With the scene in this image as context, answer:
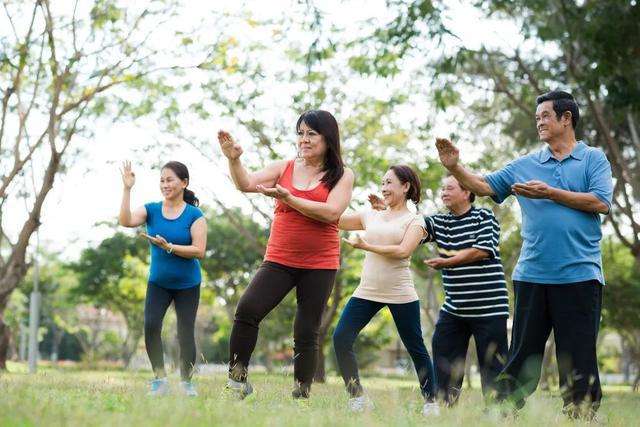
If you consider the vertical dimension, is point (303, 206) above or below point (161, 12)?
below

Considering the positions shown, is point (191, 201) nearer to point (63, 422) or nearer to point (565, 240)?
point (565, 240)

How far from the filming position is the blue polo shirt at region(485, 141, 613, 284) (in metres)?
5.62

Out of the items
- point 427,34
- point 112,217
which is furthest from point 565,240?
point 112,217

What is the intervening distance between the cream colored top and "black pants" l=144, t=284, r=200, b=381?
1601 millimetres

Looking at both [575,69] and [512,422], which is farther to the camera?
[575,69]

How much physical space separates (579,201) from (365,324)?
6.92 ft

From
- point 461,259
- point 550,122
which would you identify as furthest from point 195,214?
point 550,122

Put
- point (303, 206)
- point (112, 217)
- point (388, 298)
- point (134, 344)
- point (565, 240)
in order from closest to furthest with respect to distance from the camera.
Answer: point (565, 240), point (303, 206), point (388, 298), point (112, 217), point (134, 344)

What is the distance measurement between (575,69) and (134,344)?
37.0 m

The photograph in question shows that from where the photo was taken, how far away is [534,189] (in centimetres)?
542

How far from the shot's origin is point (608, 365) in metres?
72.2

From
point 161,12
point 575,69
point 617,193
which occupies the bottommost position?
point 617,193

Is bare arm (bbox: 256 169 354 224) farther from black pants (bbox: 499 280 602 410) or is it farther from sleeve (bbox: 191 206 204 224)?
sleeve (bbox: 191 206 204 224)

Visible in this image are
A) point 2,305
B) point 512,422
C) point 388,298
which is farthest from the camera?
point 2,305
